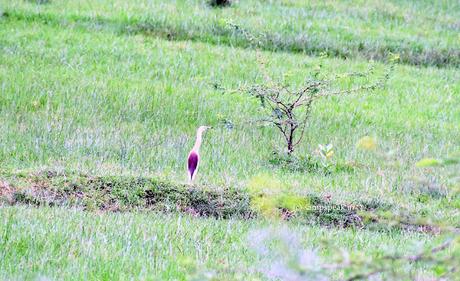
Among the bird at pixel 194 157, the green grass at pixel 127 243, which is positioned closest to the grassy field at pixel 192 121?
the green grass at pixel 127 243

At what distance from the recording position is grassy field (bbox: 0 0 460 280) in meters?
6.50

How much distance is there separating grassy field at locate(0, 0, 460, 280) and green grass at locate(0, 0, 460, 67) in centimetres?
4

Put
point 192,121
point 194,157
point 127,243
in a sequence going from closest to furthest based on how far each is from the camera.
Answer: point 127,243 → point 194,157 → point 192,121

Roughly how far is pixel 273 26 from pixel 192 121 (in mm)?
6531

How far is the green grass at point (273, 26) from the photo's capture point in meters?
17.3

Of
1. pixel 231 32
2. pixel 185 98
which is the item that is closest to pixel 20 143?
pixel 185 98

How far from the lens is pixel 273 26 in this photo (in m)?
18.0

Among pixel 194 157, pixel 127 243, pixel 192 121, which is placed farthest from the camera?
pixel 192 121

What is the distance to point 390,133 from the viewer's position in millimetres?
12281

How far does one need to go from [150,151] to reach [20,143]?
1423mm

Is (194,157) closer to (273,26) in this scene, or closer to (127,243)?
(127,243)

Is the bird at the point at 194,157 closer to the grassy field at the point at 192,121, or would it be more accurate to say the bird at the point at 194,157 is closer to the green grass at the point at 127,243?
the grassy field at the point at 192,121

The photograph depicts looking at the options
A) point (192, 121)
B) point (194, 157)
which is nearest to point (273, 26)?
point (192, 121)

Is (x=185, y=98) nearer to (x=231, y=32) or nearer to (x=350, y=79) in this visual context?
(x=350, y=79)
